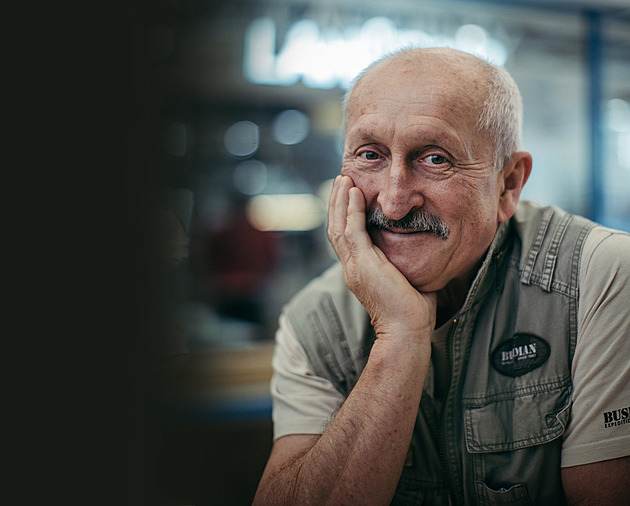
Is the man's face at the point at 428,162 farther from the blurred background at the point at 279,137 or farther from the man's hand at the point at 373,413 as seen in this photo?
the blurred background at the point at 279,137

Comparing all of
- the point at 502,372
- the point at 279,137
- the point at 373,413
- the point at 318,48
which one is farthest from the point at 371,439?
the point at 279,137

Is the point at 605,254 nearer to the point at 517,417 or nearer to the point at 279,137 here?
the point at 517,417

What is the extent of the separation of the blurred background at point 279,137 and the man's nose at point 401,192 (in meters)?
1.54

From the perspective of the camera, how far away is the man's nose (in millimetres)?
1102

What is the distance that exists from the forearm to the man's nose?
0.93 feet

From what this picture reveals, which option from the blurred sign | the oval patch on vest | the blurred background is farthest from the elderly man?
the blurred sign

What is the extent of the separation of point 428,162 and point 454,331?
0.41 metres

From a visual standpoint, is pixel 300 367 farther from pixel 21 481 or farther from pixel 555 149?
pixel 555 149

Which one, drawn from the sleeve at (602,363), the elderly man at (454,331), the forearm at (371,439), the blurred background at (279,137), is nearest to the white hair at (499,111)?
the elderly man at (454,331)

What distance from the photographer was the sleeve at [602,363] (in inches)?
40.1

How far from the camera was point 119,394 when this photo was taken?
0.54m

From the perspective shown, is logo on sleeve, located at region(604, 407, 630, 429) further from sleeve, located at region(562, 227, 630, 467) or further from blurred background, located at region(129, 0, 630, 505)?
blurred background, located at region(129, 0, 630, 505)

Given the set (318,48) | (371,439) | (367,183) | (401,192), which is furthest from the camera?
(318,48)

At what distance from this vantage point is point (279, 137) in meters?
4.02
